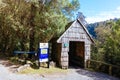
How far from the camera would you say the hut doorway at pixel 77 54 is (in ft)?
59.9

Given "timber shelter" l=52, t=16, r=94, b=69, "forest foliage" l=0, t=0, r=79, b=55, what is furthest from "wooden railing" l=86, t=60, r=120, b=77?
"forest foliage" l=0, t=0, r=79, b=55

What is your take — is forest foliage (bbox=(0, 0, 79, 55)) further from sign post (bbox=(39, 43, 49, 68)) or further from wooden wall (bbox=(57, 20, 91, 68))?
sign post (bbox=(39, 43, 49, 68))

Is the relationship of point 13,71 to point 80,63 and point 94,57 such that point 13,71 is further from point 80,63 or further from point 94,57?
point 94,57

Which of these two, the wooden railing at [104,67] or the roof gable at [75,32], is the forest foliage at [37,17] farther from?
the wooden railing at [104,67]

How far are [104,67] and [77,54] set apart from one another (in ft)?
13.2

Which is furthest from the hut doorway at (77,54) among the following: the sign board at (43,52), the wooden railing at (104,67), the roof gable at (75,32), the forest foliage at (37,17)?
the sign board at (43,52)

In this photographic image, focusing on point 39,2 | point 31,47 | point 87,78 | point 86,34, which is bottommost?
point 87,78

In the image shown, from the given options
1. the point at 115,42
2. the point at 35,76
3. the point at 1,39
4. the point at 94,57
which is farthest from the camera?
the point at 1,39

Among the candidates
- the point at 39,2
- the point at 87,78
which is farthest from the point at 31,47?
the point at 87,78

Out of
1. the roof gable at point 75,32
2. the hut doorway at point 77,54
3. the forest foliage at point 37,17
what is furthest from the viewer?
the hut doorway at point 77,54

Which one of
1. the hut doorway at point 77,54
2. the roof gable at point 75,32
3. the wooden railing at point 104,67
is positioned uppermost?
the roof gable at point 75,32

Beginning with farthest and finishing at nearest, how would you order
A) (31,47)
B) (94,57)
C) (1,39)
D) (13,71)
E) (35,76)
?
(1,39) < (94,57) < (31,47) < (13,71) < (35,76)

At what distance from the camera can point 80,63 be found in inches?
731

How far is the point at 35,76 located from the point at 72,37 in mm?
5581
